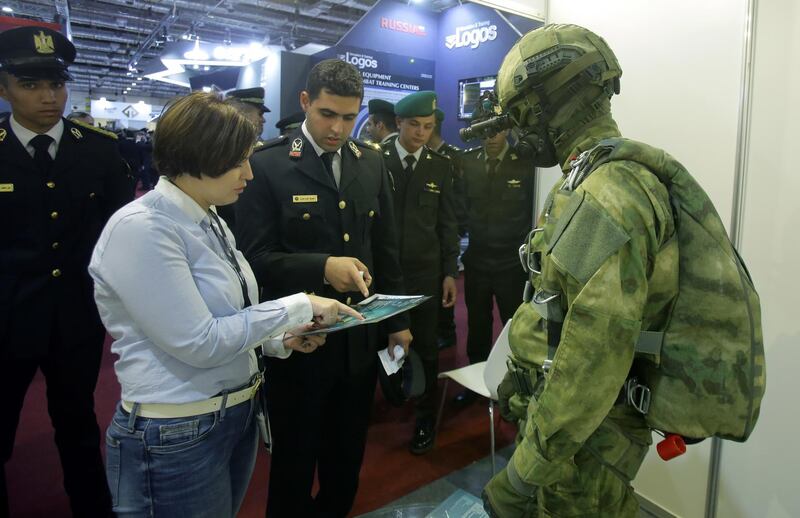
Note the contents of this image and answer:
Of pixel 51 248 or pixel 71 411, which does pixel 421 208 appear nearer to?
pixel 51 248

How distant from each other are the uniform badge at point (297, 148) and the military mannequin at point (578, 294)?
73cm

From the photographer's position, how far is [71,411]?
2057 millimetres

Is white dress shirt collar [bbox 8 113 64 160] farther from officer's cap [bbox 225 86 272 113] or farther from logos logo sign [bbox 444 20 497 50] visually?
logos logo sign [bbox 444 20 497 50]

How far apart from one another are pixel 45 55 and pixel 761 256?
289 centimetres

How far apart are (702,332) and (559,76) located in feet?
2.14

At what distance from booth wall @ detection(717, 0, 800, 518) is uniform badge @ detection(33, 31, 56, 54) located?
8.95ft

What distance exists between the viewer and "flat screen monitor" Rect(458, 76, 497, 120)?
11.8 feet

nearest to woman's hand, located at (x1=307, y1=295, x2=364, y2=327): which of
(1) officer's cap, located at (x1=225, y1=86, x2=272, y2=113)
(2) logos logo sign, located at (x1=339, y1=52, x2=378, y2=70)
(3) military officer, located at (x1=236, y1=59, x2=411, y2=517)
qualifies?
(3) military officer, located at (x1=236, y1=59, x2=411, y2=517)

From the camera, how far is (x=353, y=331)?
1.77m

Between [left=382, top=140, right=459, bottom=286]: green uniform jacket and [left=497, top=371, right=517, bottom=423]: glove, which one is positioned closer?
[left=497, top=371, right=517, bottom=423]: glove

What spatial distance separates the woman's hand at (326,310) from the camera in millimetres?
1267

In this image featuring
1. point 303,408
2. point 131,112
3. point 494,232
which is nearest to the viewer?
point 303,408

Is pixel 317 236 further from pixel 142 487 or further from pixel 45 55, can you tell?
pixel 45 55

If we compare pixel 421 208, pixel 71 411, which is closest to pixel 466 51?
pixel 421 208
